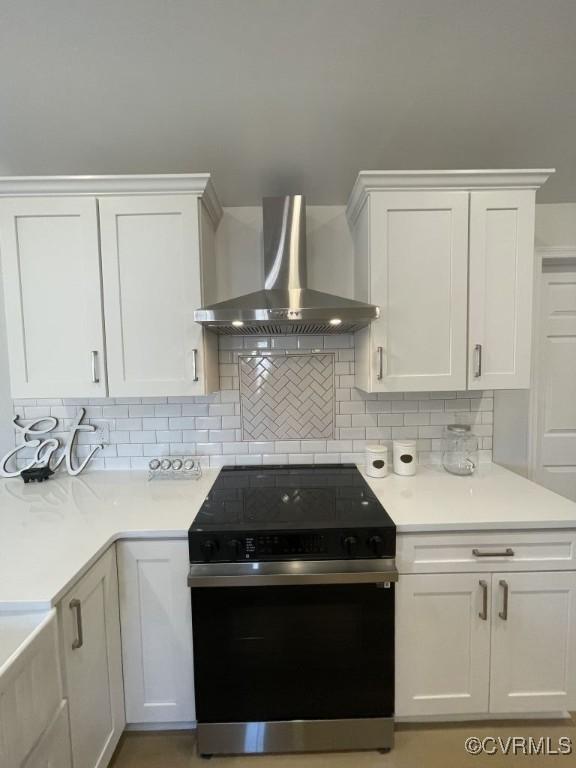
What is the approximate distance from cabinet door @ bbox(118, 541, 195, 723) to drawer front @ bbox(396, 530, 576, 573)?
0.89m

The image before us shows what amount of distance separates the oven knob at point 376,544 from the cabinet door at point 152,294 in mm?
1020

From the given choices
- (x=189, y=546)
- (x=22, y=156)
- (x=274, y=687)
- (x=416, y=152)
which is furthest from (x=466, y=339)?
(x=22, y=156)

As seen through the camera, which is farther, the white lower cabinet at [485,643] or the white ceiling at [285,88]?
the white lower cabinet at [485,643]

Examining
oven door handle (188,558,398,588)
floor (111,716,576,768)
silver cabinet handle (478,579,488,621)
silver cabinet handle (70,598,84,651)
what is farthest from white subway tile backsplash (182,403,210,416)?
silver cabinet handle (478,579,488,621)

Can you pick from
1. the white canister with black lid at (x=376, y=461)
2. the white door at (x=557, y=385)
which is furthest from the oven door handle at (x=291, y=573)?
the white door at (x=557, y=385)

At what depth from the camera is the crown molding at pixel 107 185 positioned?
1601 millimetres

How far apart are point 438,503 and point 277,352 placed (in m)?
1.14

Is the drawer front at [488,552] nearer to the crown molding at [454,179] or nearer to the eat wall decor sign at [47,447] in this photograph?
the crown molding at [454,179]

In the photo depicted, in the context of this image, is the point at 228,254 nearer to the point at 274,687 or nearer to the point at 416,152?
the point at 416,152

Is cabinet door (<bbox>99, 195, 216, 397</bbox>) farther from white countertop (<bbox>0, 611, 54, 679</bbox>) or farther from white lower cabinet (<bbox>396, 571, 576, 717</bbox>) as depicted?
white lower cabinet (<bbox>396, 571, 576, 717</bbox>)

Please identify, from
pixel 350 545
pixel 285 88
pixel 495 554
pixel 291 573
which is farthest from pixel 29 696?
pixel 285 88

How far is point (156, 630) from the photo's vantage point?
1404 mm

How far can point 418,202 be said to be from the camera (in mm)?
1650

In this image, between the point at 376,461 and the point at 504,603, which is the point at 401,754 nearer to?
the point at 504,603
